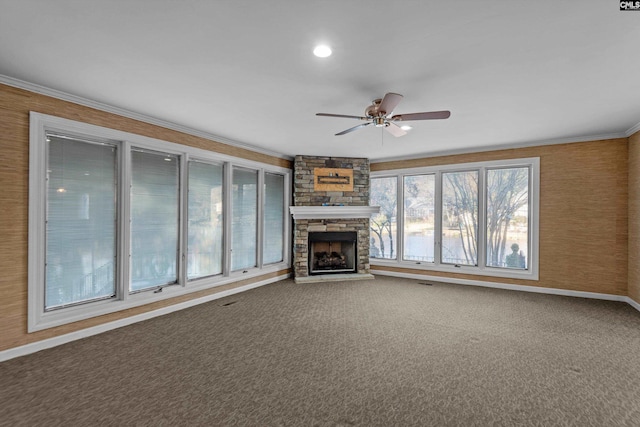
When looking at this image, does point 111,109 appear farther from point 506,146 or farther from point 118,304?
point 506,146

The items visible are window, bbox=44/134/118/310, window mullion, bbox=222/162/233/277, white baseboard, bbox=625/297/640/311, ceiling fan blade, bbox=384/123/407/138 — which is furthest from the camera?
window mullion, bbox=222/162/233/277

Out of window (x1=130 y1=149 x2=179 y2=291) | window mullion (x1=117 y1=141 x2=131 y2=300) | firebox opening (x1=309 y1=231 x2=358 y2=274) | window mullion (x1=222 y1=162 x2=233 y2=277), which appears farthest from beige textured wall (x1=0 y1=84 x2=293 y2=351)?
firebox opening (x1=309 y1=231 x2=358 y2=274)

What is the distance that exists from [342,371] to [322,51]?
2.74 meters

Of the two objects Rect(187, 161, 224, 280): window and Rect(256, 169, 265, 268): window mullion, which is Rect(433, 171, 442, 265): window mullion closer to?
Rect(256, 169, 265, 268): window mullion

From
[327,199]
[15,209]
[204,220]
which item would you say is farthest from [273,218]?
[15,209]

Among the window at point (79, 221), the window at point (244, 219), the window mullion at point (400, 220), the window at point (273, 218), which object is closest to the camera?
the window at point (79, 221)

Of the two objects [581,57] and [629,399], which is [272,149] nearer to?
[581,57]

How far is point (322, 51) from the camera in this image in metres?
2.33

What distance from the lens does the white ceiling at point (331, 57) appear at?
1884 mm

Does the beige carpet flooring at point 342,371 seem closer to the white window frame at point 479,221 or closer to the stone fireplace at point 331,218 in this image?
the white window frame at point 479,221

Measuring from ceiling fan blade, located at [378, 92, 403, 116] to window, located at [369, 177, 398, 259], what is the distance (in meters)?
4.15

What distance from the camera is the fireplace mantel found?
6336 mm

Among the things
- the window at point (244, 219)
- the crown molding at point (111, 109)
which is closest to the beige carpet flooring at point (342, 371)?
the window at point (244, 219)

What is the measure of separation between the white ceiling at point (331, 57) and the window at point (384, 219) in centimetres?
311
